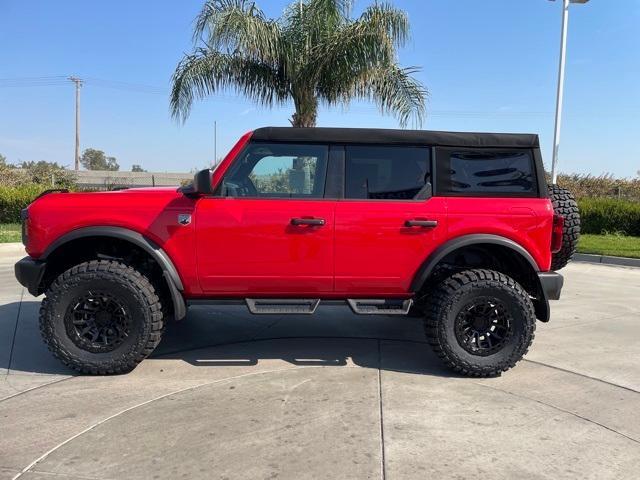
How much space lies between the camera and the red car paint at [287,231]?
4.12 metres

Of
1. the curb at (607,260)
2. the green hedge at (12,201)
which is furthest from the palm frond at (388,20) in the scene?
the green hedge at (12,201)

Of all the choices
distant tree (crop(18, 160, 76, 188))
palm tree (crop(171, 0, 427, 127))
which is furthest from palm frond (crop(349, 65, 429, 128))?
distant tree (crop(18, 160, 76, 188))

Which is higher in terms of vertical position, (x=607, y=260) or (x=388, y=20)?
(x=388, y=20)

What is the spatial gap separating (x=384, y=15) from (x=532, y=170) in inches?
310

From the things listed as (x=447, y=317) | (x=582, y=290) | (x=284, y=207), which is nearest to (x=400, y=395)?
(x=447, y=317)

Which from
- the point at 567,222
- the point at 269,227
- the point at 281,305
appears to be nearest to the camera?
the point at 269,227

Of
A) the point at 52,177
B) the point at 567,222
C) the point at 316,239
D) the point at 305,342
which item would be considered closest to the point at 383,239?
the point at 316,239

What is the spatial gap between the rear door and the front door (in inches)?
6.4

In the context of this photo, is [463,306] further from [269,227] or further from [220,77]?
[220,77]

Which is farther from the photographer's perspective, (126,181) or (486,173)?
(126,181)

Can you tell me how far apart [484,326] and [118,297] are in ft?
9.68

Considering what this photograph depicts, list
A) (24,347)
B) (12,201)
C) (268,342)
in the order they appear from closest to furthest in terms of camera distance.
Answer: (24,347) < (268,342) < (12,201)

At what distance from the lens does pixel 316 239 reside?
4164 mm

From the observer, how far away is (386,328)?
5773mm
